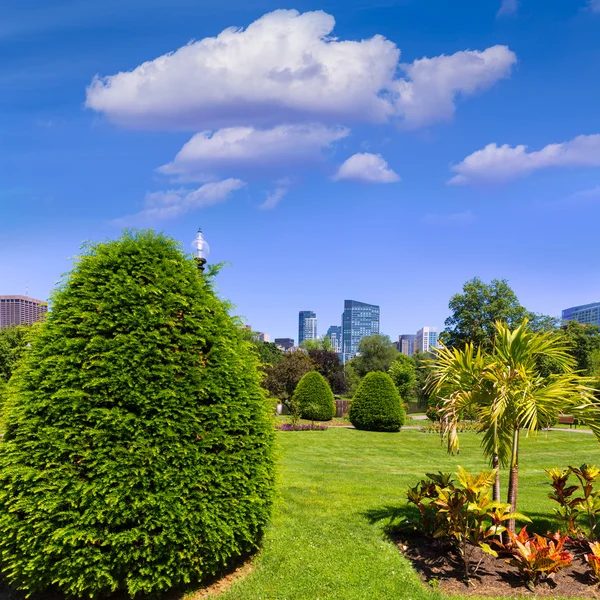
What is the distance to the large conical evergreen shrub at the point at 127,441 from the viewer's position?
15.2 feet

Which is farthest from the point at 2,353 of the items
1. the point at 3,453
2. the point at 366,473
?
the point at 3,453

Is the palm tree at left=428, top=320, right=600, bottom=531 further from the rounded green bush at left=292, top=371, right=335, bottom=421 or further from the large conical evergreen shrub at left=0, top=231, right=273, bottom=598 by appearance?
the rounded green bush at left=292, top=371, right=335, bottom=421

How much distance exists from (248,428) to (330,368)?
45405 millimetres

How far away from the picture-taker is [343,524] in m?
7.06

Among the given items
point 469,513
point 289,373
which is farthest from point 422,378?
point 469,513

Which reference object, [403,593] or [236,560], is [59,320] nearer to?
[236,560]

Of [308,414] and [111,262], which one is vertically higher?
[111,262]

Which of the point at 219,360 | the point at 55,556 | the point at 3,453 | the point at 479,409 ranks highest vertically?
the point at 219,360

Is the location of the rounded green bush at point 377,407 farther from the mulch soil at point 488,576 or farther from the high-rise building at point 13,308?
the high-rise building at point 13,308

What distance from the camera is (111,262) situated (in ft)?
17.7

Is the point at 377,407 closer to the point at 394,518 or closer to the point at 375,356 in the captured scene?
the point at 394,518

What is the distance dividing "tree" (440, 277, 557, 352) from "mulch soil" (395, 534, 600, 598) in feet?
139

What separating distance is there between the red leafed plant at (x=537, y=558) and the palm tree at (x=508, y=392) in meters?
0.49

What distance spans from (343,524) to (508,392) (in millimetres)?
3208
